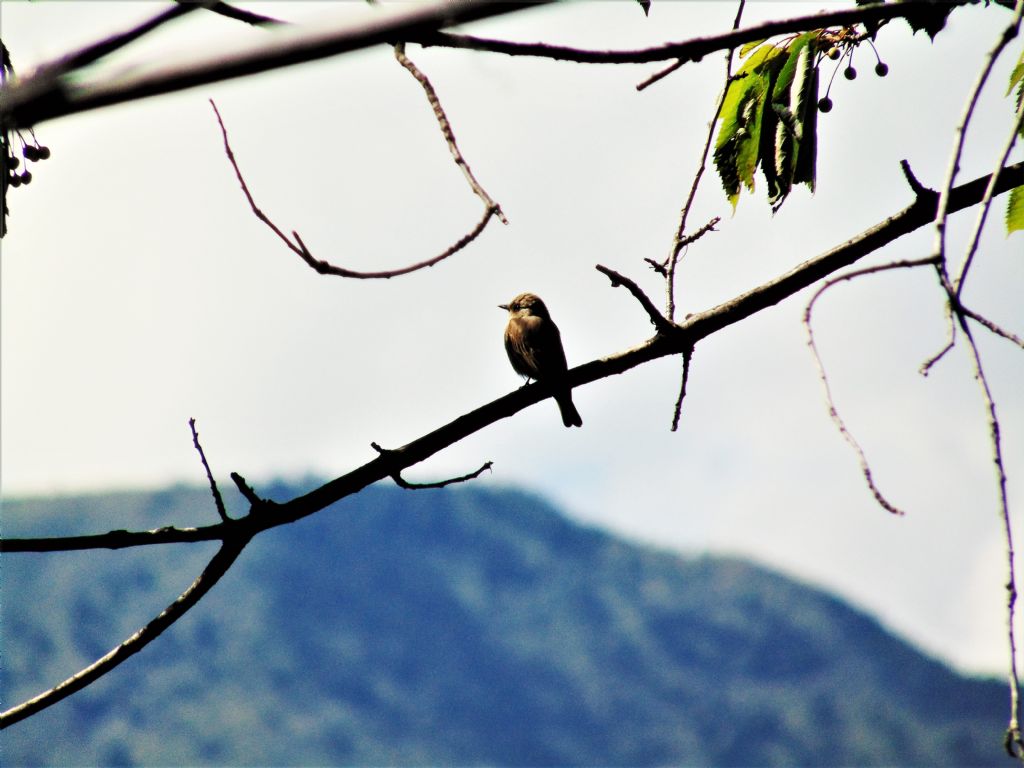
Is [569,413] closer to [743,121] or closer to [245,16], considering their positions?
[743,121]

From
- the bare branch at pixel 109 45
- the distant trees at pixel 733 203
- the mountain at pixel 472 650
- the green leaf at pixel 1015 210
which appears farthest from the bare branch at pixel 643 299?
the mountain at pixel 472 650

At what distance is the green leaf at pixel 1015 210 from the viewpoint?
2.94m

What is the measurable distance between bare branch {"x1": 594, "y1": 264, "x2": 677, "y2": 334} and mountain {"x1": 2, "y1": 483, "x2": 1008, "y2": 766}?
11914 centimetres

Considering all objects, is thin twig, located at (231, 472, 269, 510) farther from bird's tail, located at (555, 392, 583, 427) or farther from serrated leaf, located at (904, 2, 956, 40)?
bird's tail, located at (555, 392, 583, 427)

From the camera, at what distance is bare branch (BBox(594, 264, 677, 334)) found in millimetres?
2746

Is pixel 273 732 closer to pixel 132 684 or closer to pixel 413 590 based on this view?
pixel 132 684

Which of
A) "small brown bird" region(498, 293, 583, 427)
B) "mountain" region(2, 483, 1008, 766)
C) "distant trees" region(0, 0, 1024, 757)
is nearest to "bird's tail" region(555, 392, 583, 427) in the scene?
"small brown bird" region(498, 293, 583, 427)

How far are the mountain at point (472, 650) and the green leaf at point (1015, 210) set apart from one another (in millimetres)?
119656

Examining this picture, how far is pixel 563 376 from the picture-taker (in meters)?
3.46

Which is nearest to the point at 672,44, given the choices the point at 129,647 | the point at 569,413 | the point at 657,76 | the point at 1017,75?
the point at 657,76

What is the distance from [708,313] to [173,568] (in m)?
131

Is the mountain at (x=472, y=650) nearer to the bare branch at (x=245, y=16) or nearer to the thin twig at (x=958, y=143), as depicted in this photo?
the bare branch at (x=245, y=16)

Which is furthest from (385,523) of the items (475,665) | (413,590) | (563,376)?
(563,376)

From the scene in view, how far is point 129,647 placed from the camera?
8.55 ft
